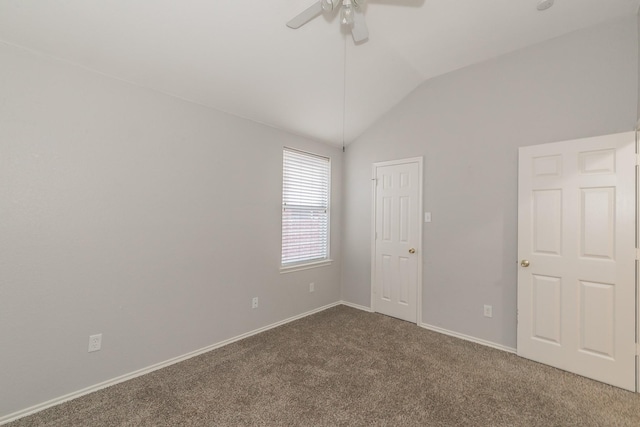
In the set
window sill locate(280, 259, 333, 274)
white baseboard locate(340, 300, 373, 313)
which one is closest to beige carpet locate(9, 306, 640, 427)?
window sill locate(280, 259, 333, 274)

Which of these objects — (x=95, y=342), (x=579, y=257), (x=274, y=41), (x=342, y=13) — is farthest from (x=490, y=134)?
(x=95, y=342)

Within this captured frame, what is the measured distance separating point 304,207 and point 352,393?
2.27 meters

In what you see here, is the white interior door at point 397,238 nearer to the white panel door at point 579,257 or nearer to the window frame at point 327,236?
the window frame at point 327,236

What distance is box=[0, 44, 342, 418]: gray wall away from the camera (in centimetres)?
183

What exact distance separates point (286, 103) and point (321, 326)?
8.70 feet

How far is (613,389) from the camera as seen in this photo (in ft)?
7.17

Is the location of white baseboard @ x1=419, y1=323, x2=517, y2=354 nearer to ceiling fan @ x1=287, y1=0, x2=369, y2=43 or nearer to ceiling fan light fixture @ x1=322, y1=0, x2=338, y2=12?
ceiling fan @ x1=287, y1=0, x2=369, y2=43

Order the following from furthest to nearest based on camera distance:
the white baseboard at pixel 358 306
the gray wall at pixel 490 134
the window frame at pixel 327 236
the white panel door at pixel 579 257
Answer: the white baseboard at pixel 358 306 < the window frame at pixel 327 236 < the gray wall at pixel 490 134 < the white panel door at pixel 579 257

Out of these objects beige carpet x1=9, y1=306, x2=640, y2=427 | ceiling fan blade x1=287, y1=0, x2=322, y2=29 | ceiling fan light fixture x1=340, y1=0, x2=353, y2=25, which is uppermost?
ceiling fan light fixture x1=340, y1=0, x2=353, y2=25

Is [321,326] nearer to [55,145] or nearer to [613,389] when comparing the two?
[613,389]

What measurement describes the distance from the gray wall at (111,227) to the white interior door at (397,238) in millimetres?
1695

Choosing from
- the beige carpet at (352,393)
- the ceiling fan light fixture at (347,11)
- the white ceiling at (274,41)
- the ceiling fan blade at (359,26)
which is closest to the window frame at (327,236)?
the white ceiling at (274,41)

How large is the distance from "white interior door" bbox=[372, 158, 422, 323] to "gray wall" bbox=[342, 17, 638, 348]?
0.44ft

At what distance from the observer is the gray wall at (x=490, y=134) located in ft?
7.84
